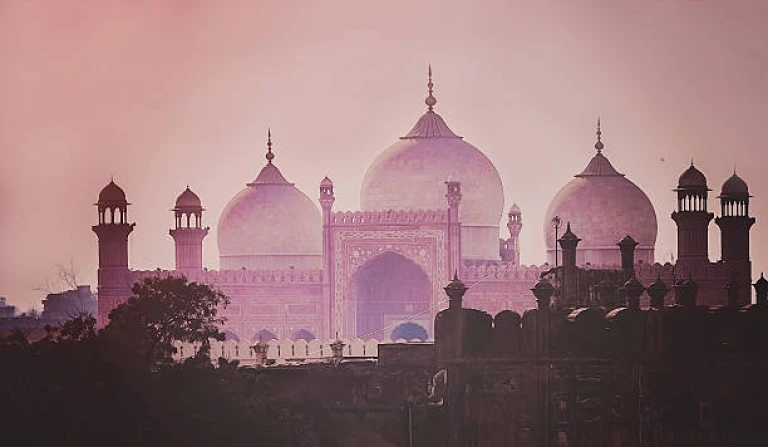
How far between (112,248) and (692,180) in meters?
13.2

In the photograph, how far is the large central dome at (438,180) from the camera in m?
65.8

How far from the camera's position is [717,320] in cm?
4497

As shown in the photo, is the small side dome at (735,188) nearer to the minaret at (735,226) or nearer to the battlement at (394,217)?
the minaret at (735,226)

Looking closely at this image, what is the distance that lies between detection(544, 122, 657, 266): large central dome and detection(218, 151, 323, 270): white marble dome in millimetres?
5634

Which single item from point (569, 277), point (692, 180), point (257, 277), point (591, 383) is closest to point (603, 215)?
point (692, 180)

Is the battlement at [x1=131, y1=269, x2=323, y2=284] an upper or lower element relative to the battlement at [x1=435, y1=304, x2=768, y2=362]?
upper

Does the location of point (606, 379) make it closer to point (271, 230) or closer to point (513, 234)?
point (271, 230)

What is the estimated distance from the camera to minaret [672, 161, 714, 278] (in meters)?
64.4

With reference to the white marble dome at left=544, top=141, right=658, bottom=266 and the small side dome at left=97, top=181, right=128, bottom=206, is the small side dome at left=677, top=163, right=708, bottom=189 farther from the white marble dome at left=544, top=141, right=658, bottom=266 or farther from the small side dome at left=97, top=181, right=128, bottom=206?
the small side dome at left=97, top=181, right=128, bottom=206

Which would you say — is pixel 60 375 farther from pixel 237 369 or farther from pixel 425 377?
pixel 425 377

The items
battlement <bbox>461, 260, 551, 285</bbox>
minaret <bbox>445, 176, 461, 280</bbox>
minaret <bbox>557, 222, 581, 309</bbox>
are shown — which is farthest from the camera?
minaret <bbox>445, 176, 461, 280</bbox>

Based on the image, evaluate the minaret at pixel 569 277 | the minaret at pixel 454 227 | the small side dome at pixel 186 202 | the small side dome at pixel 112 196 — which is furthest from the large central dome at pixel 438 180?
the minaret at pixel 569 277

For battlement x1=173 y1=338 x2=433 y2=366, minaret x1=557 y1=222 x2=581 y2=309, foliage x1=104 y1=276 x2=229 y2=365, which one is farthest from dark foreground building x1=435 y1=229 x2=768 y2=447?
battlement x1=173 y1=338 x2=433 y2=366

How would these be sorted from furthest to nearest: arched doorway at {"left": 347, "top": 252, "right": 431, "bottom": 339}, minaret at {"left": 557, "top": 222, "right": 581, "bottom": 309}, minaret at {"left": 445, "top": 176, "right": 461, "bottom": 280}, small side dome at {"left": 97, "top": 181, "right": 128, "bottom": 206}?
1. small side dome at {"left": 97, "top": 181, "right": 128, "bottom": 206}
2. arched doorway at {"left": 347, "top": 252, "right": 431, "bottom": 339}
3. minaret at {"left": 445, "top": 176, "right": 461, "bottom": 280}
4. minaret at {"left": 557, "top": 222, "right": 581, "bottom": 309}
